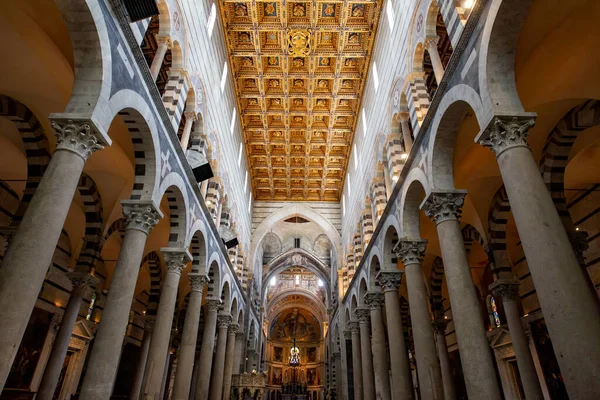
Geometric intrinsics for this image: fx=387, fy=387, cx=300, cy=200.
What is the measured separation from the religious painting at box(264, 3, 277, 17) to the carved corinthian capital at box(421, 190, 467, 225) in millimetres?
11354

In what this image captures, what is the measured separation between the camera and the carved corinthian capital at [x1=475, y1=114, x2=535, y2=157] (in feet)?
18.4

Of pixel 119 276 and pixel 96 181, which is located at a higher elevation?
pixel 96 181

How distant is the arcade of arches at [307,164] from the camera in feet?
18.7

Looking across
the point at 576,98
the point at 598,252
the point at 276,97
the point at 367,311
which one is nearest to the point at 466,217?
the point at 598,252

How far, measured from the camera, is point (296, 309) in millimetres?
45469

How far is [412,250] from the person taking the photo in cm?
1005

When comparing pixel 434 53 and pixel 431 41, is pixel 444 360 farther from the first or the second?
pixel 431 41

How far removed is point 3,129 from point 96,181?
2.68 m

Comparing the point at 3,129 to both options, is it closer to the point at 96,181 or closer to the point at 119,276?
the point at 96,181

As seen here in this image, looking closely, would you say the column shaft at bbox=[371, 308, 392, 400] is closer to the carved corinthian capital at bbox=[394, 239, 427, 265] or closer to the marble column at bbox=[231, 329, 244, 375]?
the carved corinthian capital at bbox=[394, 239, 427, 265]

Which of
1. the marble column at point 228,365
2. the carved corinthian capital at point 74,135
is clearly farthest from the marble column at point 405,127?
the marble column at point 228,365

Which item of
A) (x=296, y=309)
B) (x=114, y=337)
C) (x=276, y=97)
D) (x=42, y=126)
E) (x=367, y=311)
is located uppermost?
(x=276, y=97)

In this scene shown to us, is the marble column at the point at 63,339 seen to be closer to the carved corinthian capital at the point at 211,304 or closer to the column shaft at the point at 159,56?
the carved corinthian capital at the point at 211,304

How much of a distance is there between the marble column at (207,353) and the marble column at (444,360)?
8600 millimetres
